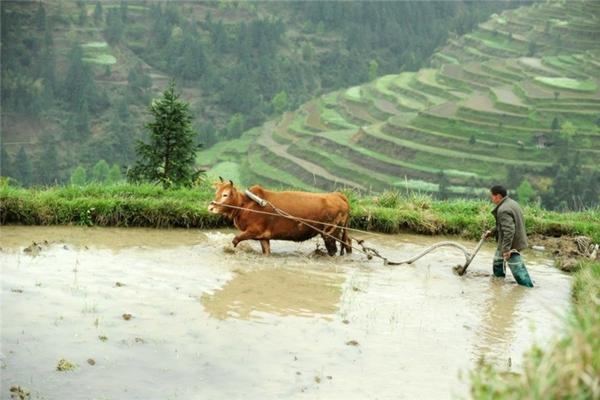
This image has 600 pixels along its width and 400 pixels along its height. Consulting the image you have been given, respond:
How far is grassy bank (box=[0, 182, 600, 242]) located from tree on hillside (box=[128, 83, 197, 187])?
2.75ft

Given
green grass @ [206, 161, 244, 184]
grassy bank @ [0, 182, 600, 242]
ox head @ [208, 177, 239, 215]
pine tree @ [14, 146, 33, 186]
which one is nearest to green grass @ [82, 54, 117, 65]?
pine tree @ [14, 146, 33, 186]

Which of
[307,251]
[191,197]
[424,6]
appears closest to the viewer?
[307,251]

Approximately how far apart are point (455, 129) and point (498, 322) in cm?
6101

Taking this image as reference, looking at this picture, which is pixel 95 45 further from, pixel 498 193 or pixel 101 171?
pixel 498 193

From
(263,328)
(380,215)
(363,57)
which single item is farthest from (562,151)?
(363,57)

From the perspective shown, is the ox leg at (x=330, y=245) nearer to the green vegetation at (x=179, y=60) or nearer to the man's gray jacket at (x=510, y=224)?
the man's gray jacket at (x=510, y=224)

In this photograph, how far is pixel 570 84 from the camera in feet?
244

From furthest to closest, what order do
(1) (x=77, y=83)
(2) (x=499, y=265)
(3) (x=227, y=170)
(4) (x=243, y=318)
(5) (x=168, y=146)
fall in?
(1) (x=77, y=83)
(3) (x=227, y=170)
(5) (x=168, y=146)
(2) (x=499, y=265)
(4) (x=243, y=318)

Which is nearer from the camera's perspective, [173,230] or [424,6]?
[173,230]

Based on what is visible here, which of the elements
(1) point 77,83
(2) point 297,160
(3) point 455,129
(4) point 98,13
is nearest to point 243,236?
(3) point 455,129

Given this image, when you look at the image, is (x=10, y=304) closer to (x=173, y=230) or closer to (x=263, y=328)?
(x=263, y=328)

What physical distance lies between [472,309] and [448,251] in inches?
108

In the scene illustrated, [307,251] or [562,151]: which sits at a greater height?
[307,251]

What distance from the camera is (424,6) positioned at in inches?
6649
